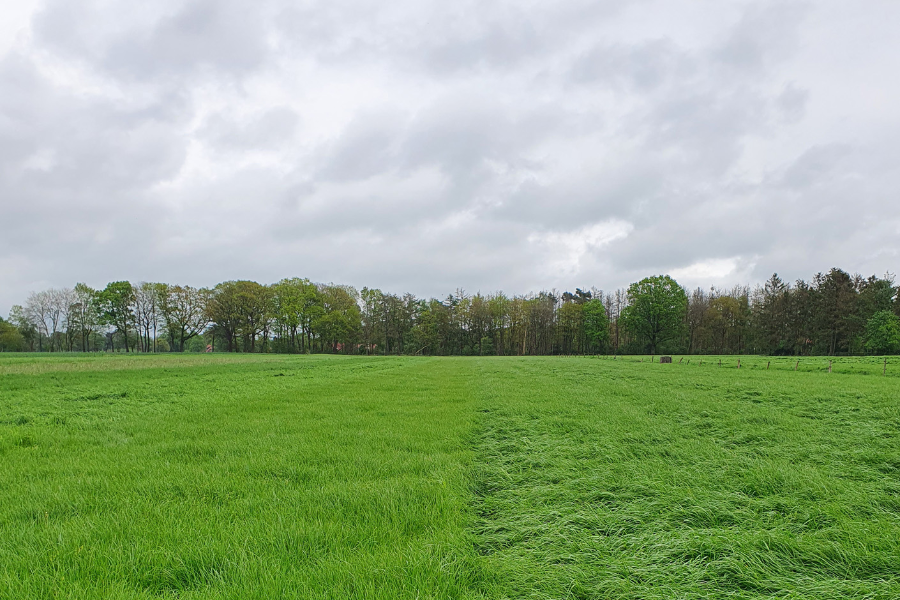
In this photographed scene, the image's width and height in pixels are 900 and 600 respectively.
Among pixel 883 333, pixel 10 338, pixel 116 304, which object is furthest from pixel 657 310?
pixel 10 338

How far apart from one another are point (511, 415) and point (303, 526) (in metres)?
6.20

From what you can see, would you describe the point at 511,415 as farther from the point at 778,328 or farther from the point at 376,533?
the point at 778,328

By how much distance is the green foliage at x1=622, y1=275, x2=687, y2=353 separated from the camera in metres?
69.9

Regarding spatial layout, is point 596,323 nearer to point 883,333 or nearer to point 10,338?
point 883,333

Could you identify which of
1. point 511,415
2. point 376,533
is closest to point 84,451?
point 376,533

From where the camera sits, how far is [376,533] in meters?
3.30

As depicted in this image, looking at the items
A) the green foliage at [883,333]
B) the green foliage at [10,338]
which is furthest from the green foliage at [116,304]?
the green foliage at [883,333]

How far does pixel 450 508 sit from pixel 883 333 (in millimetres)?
76779

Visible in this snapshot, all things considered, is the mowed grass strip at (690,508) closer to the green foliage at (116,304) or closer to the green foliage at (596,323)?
the green foliage at (596,323)

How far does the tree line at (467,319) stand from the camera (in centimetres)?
6297

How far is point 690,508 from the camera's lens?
369 cm

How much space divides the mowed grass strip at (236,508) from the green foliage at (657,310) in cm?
7224

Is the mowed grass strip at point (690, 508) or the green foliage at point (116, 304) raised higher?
the green foliage at point (116, 304)

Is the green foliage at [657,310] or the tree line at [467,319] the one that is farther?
the green foliage at [657,310]
